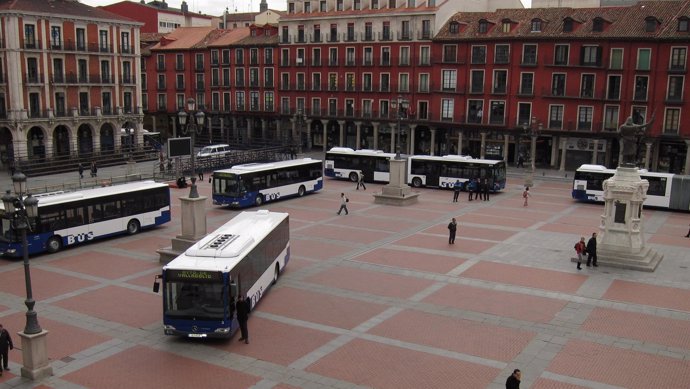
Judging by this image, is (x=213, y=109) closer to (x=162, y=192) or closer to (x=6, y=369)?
(x=162, y=192)

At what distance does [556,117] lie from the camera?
194 feet

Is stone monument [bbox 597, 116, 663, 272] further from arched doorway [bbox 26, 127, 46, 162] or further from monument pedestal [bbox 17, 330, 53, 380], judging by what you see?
arched doorway [bbox 26, 127, 46, 162]

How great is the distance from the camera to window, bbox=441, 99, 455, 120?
6419 centimetres

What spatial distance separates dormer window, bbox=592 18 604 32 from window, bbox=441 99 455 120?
14310mm

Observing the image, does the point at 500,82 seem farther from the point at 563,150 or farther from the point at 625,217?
the point at 625,217

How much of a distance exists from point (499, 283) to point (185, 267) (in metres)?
12.0

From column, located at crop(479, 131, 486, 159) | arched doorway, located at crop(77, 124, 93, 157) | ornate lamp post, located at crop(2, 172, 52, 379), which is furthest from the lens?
arched doorway, located at crop(77, 124, 93, 157)

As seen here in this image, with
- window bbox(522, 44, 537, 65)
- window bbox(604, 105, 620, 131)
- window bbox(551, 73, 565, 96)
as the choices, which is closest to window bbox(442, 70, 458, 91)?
window bbox(522, 44, 537, 65)

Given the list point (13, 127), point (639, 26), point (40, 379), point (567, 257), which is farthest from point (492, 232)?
point (13, 127)

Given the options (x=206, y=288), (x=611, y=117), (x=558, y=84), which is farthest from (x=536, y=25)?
(x=206, y=288)

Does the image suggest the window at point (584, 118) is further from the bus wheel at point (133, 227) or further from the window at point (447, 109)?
the bus wheel at point (133, 227)

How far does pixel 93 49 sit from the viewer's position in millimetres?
61438

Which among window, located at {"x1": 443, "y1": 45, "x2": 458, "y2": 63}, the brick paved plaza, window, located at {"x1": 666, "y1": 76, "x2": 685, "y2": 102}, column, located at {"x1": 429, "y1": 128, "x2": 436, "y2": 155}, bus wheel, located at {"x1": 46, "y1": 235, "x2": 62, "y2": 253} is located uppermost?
window, located at {"x1": 443, "y1": 45, "x2": 458, "y2": 63}

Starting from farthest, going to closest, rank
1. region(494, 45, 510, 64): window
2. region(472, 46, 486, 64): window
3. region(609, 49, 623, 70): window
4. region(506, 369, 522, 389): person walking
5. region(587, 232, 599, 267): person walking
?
region(472, 46, 486, 64): window < region(494, 45, 510, 64): window < region(609, 49, 623, 70): window < region(587, 232, 599, 267): person walking < region(506, 369, 522, 389): person walking
